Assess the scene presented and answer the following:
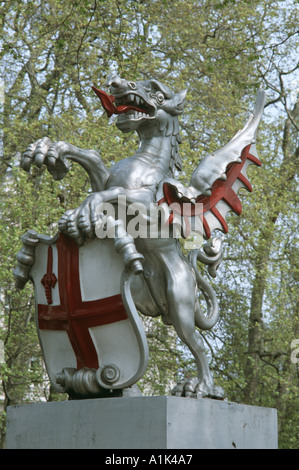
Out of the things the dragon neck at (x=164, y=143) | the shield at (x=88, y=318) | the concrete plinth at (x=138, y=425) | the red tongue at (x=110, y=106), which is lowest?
the concrete plinth at (x=138, y=425)

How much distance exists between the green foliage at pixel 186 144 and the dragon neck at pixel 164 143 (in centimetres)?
541

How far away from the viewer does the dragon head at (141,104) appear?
4.36m

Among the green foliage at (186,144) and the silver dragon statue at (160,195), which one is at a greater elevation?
the green foliage at (186,144)

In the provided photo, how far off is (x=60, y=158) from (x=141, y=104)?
2.15 ft

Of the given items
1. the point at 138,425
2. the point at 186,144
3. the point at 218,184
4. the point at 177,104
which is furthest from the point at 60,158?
the point at 186,144

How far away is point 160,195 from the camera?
13.8ft

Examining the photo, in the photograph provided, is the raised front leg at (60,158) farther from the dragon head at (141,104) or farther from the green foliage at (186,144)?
the green foliage at (186,144)

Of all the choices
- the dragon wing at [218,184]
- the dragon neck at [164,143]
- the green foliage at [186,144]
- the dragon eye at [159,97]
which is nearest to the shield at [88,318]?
the dragon wing at [218,184]

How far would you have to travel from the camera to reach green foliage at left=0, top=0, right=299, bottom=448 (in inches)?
411

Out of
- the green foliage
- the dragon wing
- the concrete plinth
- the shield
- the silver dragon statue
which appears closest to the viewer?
the concrete plinth

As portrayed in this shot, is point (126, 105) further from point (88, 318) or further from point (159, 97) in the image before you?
point (88, 318)

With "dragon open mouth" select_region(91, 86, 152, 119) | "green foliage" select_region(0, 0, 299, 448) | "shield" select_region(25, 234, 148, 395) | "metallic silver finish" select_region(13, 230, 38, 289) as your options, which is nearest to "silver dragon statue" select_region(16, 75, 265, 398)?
"dragon open mouth" select_region(91, 86, 152, 119)

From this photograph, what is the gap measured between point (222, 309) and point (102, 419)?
8.05 meters

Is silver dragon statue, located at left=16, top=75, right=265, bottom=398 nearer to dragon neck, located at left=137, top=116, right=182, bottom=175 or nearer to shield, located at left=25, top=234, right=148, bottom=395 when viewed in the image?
dragon neck, located at left=137, top=116, right=182, bottom=175
